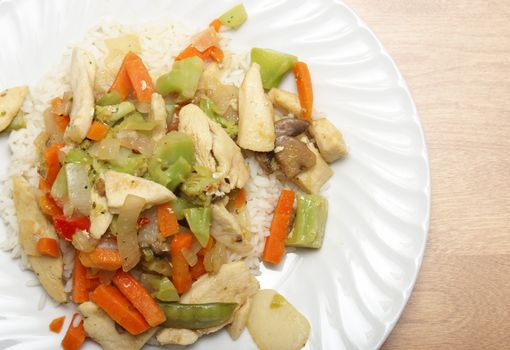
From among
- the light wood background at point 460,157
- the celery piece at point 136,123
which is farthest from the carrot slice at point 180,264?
the light wood background at point 460,157

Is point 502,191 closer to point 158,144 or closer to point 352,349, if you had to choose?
point 352,349

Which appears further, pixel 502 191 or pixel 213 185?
pixel 502 191

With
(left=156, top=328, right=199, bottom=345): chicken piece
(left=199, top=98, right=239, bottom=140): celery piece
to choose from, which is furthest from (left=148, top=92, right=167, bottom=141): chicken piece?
(left=156, top=328, right=199, bottom=345): chicken piece

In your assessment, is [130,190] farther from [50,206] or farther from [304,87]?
[304,87]

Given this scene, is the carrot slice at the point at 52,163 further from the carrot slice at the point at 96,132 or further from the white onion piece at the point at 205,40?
the white onion piece at the point at 205,40

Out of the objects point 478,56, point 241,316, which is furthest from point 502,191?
point 241,316
